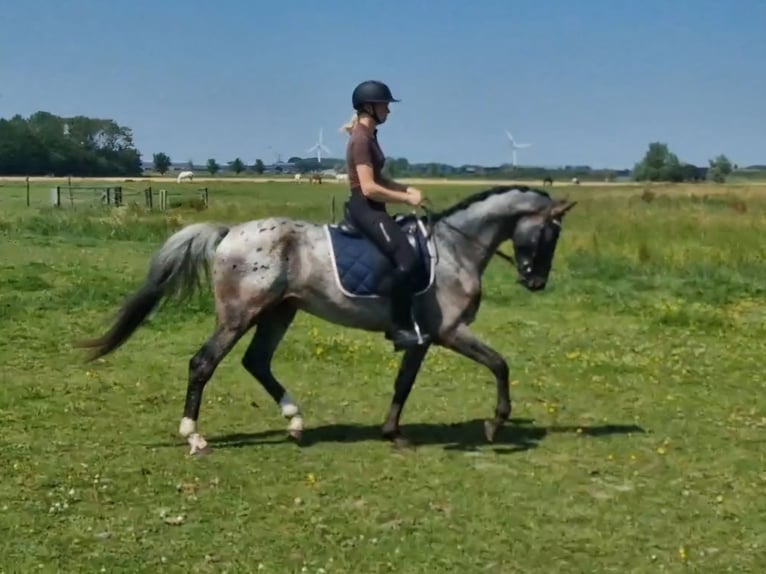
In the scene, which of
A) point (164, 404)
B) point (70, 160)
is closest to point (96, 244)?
point (164, 404)

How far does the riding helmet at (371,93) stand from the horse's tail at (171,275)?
151 cm

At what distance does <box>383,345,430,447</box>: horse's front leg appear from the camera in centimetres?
912

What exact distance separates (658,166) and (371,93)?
4082 inches

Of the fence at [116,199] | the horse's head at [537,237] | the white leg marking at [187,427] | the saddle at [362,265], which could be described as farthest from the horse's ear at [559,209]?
the fence at [116,199]

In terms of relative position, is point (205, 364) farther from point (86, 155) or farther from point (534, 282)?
point (86, 155)

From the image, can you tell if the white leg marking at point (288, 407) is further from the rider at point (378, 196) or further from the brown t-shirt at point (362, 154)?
the brown t-shirt at point (362, 154)

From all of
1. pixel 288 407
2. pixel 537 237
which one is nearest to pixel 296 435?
pixel 288 407

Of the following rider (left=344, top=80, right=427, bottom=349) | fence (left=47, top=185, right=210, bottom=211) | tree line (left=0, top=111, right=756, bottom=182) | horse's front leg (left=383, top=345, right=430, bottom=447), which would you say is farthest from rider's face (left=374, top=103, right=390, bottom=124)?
tree line (left=0, top=111, right=756, bottom=182)

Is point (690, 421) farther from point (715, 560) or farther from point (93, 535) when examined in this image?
point (93, 535)

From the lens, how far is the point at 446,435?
9570 mm

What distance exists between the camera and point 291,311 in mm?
9336

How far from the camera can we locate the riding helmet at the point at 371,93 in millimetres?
8445

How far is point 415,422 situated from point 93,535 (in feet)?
13.0

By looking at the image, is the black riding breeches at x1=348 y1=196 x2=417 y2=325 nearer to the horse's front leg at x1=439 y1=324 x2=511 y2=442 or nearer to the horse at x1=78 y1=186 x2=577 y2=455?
the horse at x1=78 y1=186 x2=577 y2=455
